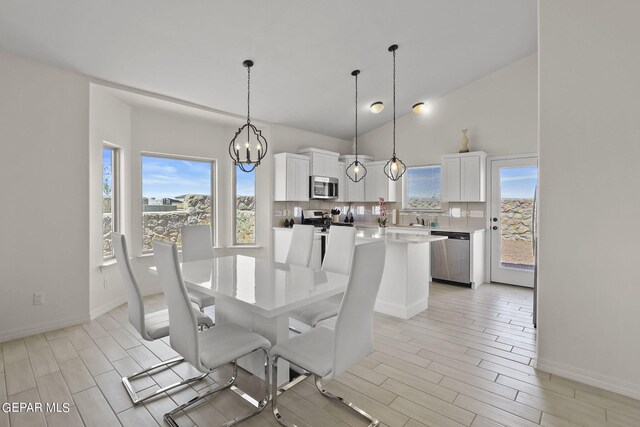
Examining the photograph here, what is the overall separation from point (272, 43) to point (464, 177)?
3.63 m

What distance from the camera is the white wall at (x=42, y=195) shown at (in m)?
3.04

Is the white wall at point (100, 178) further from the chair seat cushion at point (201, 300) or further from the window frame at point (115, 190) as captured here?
the chair seat cushion at point (201, 300)

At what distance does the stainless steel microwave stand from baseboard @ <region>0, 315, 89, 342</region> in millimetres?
3614

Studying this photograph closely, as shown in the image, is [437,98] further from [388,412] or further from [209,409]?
[209,409]

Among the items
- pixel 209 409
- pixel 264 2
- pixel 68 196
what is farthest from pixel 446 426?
pixel 68 196

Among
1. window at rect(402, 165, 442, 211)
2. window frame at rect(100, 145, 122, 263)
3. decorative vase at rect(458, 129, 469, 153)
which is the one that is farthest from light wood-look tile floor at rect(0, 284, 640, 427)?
decorative vase at rect(458, 129, 469, 153)

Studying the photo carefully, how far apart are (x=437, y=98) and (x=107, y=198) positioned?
17.7 feet

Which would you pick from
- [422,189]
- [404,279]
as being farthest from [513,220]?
[404,279]

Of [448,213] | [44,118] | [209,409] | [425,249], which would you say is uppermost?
[44,118]

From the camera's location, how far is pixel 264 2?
9.52ft

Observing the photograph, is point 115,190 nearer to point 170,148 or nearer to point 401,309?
point 170,148

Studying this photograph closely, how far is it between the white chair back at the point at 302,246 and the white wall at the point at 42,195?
224 centimetres

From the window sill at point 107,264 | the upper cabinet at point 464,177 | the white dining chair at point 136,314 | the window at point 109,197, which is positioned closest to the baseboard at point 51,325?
the window sill at point 107,264

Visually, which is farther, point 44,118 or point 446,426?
point 44,118
